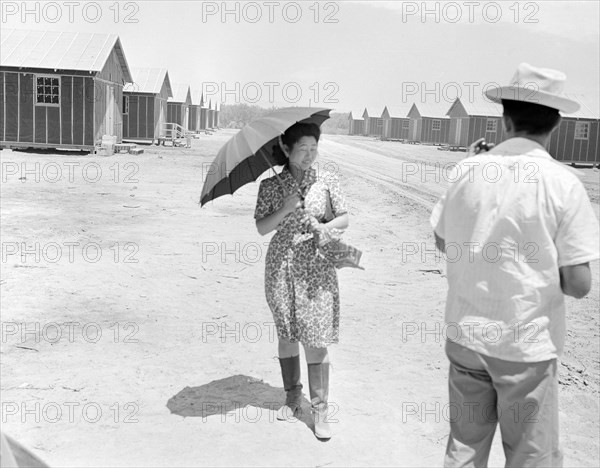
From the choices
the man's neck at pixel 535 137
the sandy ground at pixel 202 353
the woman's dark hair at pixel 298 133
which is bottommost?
the sandy ground at pixel 202 353

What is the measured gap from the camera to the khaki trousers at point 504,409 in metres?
2.73

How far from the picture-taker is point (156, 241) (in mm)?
10578

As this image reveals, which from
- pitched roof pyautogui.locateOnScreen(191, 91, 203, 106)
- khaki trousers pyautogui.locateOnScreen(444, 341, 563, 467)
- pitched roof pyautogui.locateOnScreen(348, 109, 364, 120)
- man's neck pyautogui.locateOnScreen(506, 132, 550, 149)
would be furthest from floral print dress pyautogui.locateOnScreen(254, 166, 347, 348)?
pitched roof pyautogui.locateOnScreen(348, 109, 364, 120)

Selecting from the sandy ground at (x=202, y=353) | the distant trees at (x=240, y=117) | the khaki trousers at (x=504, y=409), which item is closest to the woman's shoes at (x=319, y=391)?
the sandy ground at (x=202, y=353)

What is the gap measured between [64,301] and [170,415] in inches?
118

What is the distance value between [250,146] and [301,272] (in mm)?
842

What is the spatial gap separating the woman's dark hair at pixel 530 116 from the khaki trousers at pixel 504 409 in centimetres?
92

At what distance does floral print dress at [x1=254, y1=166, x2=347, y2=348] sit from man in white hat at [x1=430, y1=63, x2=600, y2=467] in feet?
5.08

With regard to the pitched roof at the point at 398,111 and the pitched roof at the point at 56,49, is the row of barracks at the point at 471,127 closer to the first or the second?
the pitched roof at the point at 398,111

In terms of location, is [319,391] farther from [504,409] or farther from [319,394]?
[504,409]

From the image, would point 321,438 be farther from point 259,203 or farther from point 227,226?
point 227,226

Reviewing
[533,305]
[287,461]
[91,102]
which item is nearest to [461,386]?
[533,305]

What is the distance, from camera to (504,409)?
2768 mm

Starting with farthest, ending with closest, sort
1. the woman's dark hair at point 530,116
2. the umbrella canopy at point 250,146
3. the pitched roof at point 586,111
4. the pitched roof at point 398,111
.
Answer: the pitched roof at point 398,111 → the pitched roof at point 586,111 → the umbrella canopy at point 250,146 → the woman's dark hair at point 530,116
